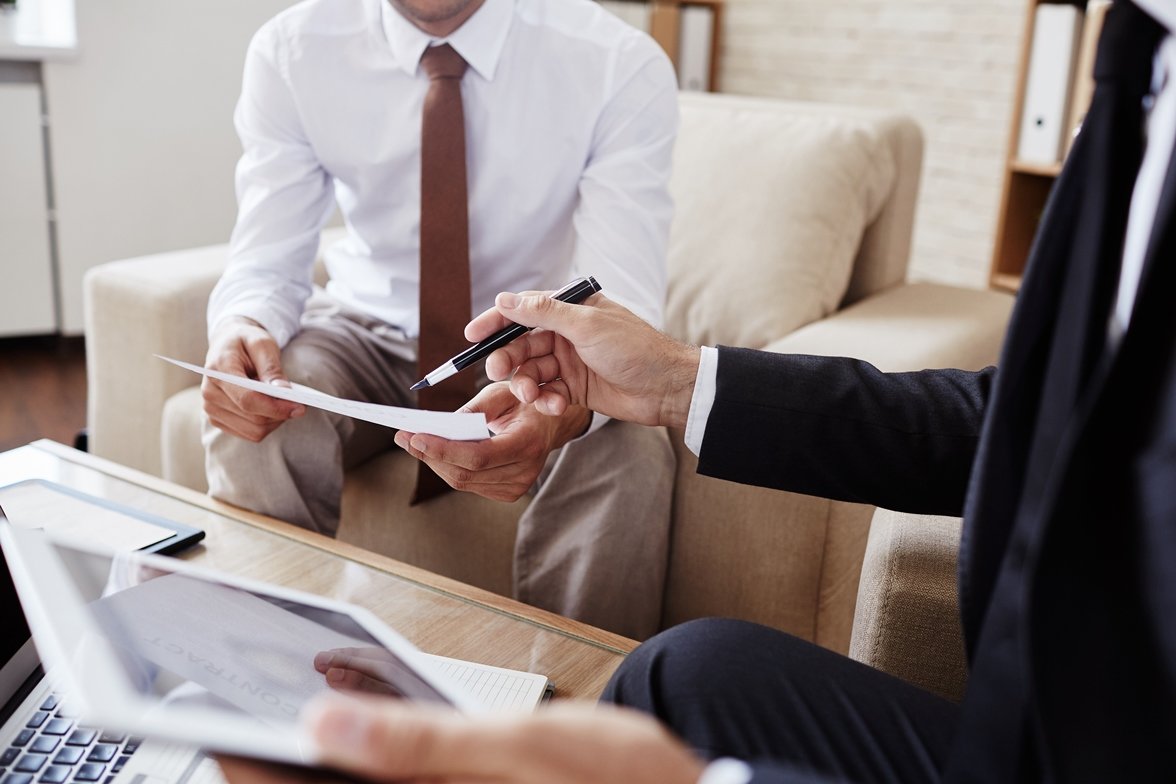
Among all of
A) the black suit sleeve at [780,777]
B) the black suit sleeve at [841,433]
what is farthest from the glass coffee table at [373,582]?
the black suit sleeve at [780,777]

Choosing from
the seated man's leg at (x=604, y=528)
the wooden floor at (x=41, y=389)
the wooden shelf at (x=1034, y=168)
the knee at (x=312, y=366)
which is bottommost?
the wooden floor at (x=41, y=389)

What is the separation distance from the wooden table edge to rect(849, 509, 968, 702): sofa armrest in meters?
0.22

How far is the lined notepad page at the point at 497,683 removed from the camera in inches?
32.9

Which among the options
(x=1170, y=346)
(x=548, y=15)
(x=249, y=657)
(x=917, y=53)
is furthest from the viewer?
(x=917, y=53)

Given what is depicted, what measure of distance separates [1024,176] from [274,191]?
6.45 feet

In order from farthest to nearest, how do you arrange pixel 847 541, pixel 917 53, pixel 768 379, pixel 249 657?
pixel 917 53, pixel 847 541, pixel 768 379, pixel 249 657

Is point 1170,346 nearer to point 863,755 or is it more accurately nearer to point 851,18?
point 863,755

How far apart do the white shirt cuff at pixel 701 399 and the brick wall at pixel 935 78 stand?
2525 mm

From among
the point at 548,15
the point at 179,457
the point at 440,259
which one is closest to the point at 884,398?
the point at 440,259

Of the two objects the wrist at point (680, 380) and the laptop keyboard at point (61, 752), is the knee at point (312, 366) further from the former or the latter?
the laptop keyboard at point (61, 752)

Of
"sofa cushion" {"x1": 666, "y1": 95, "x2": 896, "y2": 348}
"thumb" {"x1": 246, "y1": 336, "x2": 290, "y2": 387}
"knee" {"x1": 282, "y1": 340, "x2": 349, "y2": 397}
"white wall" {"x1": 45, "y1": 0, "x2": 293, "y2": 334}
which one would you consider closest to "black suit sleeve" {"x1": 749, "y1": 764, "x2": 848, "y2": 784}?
"thumb" {"x1": 246, "y1": 336, "x2": 290, "y2": 387}

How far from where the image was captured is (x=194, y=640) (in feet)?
2.18

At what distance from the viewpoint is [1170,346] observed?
1.71 feet

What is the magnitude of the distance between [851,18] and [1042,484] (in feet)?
10.5
